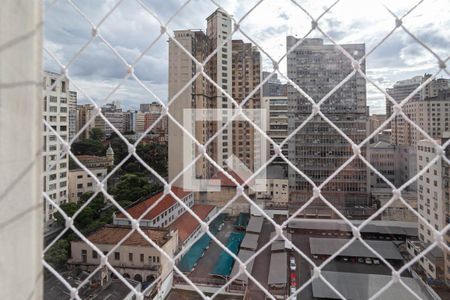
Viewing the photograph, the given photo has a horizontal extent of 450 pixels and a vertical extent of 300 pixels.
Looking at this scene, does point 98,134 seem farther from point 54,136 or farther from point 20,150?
point 20,150

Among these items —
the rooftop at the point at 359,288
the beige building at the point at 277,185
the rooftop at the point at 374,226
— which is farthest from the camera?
the beige building at the point at 277,185

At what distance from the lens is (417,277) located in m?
1.74

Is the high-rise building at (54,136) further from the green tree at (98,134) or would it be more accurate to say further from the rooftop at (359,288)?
the rooftop at (359,288)

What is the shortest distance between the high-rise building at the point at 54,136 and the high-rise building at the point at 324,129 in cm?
122

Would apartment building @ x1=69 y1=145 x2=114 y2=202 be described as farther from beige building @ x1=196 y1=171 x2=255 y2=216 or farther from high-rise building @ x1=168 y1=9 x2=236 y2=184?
beige building @ x1=196 y1=171 x2=255 y2=216

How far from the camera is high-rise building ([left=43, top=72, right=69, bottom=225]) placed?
592mm

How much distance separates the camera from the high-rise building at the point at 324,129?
183 centimetres

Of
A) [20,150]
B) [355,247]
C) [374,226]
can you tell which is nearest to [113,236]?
[20,150]

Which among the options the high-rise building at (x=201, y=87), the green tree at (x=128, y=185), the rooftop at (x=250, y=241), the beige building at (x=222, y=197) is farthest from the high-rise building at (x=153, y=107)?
the rooftop at (x=250, y=241)

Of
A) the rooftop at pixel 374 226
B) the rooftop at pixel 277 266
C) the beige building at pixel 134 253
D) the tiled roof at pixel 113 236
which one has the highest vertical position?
the tiled roof at pixel 113 236

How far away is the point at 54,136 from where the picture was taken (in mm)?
608

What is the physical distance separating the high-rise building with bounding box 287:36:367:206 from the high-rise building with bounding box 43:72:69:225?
1.22m

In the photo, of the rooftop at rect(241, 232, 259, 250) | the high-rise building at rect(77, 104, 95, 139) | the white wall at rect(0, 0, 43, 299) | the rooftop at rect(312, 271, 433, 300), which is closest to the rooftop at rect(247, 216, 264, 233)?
the rooftop at rect(241, 232, 259, 250)

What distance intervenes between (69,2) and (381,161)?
1.31m
